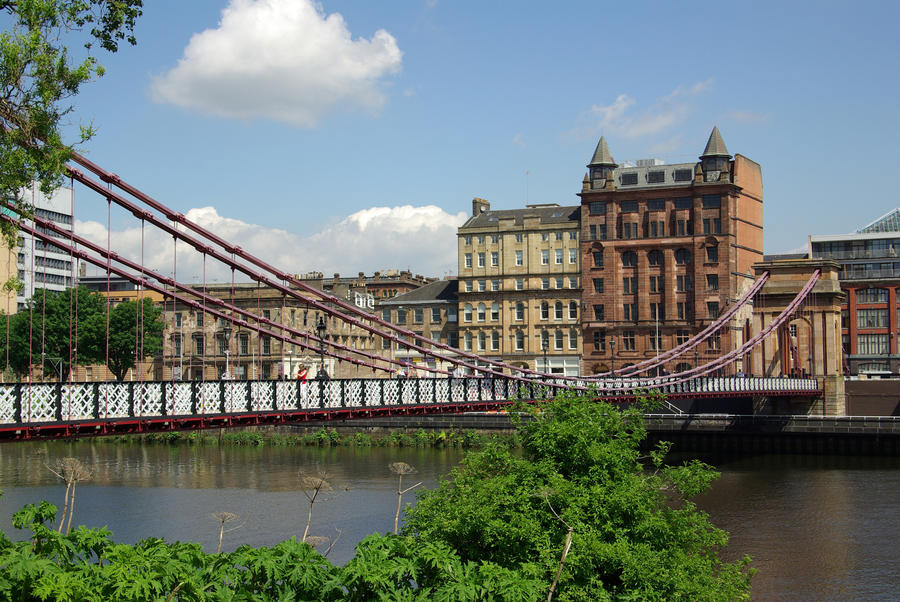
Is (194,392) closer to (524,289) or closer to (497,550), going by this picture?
(497,550)

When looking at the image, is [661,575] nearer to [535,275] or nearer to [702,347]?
[702,347]

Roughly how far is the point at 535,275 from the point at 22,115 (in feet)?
263

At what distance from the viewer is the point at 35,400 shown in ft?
84.5

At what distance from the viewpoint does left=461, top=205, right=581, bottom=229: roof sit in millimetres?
100625

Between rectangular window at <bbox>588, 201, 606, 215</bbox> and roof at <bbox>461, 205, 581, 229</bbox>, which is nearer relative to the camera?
rectangular window at <bbox>588, 201, 606, 215</bbox>

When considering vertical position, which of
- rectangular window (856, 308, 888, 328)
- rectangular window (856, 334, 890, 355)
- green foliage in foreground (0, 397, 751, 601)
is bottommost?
green foliage in foreground (0, 397, 751, 601)

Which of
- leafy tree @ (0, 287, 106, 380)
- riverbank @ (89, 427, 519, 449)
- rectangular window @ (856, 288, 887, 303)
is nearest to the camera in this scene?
riverbank @ (89, 427, 519, 449)

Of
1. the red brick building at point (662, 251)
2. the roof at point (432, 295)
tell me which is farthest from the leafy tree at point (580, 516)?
the roof at point (432, 295)

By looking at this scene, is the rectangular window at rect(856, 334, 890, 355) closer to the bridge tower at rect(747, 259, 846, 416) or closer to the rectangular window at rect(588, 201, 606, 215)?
the bridge tower at rect(747, 259, 846, 416)

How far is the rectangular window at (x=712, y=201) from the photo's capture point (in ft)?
305

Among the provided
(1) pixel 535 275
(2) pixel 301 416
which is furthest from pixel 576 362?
(2) pixel 301 416

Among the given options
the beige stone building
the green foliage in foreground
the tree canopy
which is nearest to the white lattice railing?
the green foliage in foreground

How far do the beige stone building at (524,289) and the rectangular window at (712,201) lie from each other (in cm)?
1219

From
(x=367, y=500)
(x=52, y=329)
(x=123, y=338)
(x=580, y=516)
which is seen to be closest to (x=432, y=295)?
(x=123, y=338)
